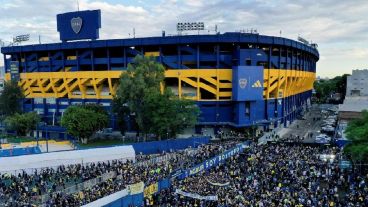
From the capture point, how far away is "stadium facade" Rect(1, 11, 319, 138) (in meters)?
57.7

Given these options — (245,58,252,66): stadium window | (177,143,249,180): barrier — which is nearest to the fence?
(177,143,249,180): barrier

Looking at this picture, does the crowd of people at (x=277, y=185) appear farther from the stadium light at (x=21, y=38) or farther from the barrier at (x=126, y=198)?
the stadium light at (x=21, y=38)

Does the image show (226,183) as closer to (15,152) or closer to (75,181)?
(75,181)

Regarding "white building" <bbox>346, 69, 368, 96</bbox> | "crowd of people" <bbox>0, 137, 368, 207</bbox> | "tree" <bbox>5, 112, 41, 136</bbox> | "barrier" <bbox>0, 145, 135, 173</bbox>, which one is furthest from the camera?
"white building" <bbox>346, 69, 368, 96</bbox>

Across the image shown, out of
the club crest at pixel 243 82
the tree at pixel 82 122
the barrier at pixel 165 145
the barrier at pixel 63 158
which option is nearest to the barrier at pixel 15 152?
the barrier at pixel 63 158

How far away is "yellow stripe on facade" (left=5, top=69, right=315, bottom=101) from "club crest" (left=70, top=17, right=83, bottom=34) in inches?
289

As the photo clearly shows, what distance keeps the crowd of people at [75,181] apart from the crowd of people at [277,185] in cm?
249

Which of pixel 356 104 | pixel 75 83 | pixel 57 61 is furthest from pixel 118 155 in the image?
pixel 356 104

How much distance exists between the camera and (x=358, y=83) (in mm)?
106812

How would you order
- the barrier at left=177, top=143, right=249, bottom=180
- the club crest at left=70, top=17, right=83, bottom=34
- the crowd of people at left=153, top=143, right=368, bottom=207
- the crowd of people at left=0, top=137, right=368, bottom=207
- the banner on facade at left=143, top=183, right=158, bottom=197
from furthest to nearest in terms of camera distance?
the club crest at left=70, top=17, right=83, bottom=34
the barrier at left=177, top=143, right=249, bottom=180
the banner on facade at left=143, top=183, right=158, bottom=197
the crowd of people at left=0, top=137, right=368, bottom=207
the crowd of people at left=153, top=143, right=368, bottom=207

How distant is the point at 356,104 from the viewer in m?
62.3

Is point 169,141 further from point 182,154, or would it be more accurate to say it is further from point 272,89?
point 272,89

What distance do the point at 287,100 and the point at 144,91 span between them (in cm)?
3430

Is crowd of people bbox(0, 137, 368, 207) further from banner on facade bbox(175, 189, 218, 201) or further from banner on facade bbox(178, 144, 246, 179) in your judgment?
banner on facade bbox(178, 144, 246, 179)
